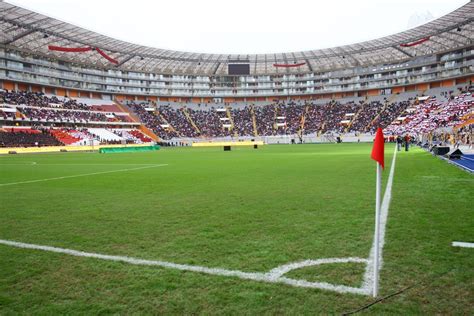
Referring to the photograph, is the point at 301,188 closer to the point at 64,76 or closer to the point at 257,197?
the point at 257,197

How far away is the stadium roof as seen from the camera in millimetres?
64812

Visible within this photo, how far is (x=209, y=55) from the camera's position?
308 feet

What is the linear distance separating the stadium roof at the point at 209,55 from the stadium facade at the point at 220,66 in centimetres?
19

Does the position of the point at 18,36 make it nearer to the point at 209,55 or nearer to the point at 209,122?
the point at 209,55

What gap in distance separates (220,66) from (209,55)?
301 inches

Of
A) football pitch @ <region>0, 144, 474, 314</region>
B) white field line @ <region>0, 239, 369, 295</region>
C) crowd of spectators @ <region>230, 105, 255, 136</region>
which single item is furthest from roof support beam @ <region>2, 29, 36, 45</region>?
white field line @ <region>0, 239, 369, 295</region>

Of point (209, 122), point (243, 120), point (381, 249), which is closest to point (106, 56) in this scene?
point (209, 122)

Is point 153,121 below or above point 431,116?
above

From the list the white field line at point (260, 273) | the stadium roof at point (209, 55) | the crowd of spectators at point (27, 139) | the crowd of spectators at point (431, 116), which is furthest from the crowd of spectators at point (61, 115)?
the white field line at point (260, 273)

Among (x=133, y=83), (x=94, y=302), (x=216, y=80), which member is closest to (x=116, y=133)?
(x=133, y=83)

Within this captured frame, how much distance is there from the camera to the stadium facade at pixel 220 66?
69.1m

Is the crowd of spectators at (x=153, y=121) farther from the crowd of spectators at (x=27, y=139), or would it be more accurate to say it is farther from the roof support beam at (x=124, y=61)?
the crowd of spectators at (x=27, y=139)

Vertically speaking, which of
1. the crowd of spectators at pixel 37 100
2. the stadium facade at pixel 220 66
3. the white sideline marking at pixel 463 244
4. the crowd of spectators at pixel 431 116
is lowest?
the white sideline marking at pixel 463 244

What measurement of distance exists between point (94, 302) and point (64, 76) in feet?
290
